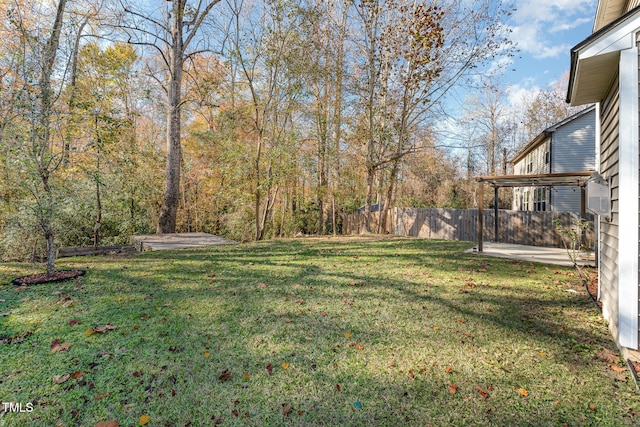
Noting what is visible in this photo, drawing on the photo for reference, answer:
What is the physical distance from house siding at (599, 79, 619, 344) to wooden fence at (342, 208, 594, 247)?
21.5ft

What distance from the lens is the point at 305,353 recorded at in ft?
8.29

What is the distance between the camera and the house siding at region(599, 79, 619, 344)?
2.86 m

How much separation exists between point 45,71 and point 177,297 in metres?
3.44

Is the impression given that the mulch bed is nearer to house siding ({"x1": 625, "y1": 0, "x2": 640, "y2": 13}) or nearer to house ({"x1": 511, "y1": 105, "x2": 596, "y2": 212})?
house siding ({"x1": 625, "y1": 0, "x2": 640, "y2": 13})

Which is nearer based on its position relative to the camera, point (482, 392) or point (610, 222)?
point (482, 392)

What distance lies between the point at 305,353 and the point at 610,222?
10.9ft

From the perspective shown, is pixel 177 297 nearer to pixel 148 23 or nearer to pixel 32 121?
pixel 32 121

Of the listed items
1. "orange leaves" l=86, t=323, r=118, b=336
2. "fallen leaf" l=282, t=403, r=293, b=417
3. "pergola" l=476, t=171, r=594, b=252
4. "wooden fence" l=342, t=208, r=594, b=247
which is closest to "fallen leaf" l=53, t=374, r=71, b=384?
"orange leaves" l=86, t=323, r=118, b=336

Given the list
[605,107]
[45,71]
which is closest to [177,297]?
[45,71]

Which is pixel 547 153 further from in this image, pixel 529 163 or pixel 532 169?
pixel 529 163

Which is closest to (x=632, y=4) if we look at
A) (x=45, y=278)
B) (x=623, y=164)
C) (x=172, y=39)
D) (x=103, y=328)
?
(x=623, y=164)

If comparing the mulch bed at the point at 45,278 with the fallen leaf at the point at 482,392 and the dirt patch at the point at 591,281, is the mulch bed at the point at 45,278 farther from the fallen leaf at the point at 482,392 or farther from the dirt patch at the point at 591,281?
the dirt patch at the point at 591,281

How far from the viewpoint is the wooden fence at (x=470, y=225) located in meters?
10.0

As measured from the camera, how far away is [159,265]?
5.02 metres
